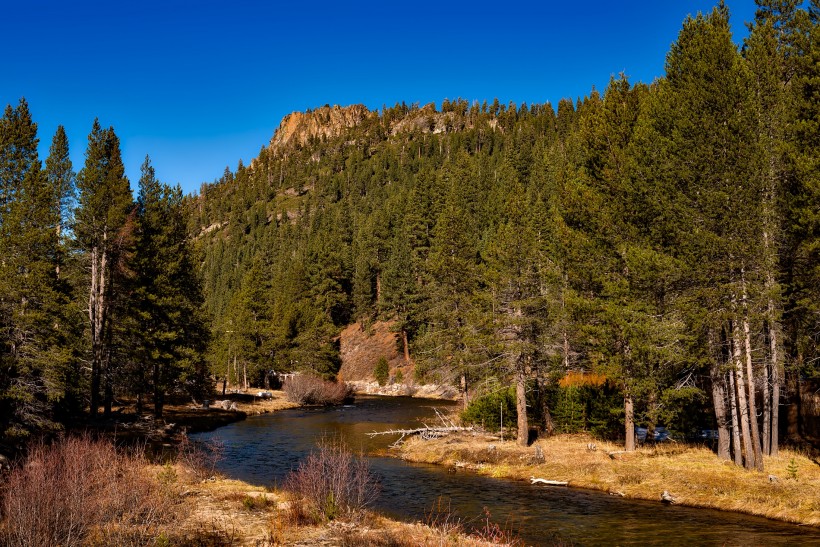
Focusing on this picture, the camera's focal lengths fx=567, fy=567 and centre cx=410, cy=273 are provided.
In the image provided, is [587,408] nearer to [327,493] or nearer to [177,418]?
[327,493]

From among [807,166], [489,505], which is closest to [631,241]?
[807,166]

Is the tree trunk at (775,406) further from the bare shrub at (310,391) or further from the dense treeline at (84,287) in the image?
the bare shrub at (310,391)

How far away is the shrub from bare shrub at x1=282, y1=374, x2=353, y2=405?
11303 millimetres

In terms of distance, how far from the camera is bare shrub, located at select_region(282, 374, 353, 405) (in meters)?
60.7

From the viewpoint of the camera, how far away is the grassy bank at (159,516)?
10836 millimetres

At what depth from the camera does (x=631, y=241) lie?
987 inches

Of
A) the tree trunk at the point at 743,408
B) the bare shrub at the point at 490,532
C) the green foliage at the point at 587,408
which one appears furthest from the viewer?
the green foliage at the point at 587,408

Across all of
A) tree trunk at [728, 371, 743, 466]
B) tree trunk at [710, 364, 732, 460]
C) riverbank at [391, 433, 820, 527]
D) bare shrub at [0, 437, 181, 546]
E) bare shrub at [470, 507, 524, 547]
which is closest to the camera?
bare shrub at [0, 437, 181, 546]

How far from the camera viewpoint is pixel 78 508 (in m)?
11.1

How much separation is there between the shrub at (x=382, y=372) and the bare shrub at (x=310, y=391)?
1130 centimetres

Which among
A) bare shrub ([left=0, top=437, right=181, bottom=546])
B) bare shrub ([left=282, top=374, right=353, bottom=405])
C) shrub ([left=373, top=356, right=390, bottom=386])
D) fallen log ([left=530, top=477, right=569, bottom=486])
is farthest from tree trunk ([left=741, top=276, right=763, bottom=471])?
shrub ([left=373, top=356, right=390, bottom=386])

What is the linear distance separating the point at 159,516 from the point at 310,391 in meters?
47.1

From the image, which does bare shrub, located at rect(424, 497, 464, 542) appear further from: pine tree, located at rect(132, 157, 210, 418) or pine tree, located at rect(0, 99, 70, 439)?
pine tree, located at rect(132, 157, 210, 418)

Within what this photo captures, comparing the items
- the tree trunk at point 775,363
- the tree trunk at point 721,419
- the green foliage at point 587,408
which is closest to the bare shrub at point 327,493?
the tree trunk at point 721,419
